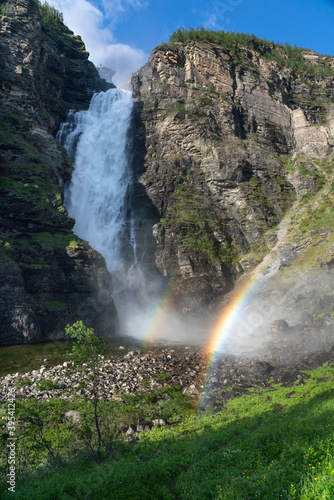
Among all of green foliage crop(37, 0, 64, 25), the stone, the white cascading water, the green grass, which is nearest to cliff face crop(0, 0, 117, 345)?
the white cascading water

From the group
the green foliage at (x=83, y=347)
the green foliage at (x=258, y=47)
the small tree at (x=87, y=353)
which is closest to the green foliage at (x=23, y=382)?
the small tree at (x=87, y=353)

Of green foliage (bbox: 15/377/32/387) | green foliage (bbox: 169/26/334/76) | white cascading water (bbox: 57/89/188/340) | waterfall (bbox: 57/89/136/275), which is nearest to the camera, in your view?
green foliage (bbox: 15/377/32/387)

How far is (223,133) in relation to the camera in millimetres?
54969

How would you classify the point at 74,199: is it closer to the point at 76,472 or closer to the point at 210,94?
the point at 210,94

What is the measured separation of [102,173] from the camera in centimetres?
5191

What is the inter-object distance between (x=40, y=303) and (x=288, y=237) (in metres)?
37.2

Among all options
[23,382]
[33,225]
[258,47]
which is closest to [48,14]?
[258,47]

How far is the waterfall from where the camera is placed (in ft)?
148

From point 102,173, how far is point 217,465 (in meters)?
50.8

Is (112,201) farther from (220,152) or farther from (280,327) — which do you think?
(280,327)

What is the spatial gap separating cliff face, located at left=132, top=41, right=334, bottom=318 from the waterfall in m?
4.19

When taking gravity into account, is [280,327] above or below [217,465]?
above

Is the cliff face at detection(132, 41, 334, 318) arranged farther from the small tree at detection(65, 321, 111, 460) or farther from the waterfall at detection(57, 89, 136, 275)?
the small tree at detection(65, 321, 111, 460)

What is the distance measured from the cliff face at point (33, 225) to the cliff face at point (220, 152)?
1396 cm
